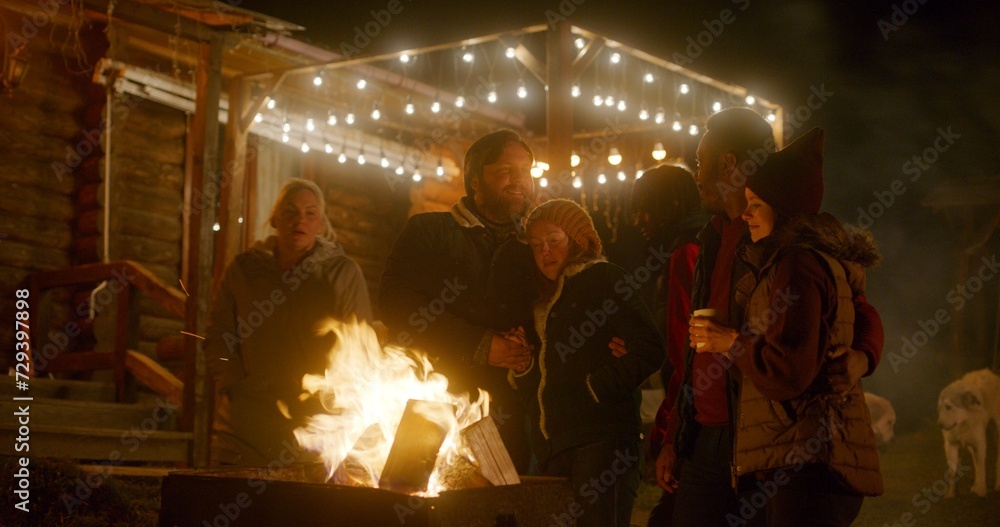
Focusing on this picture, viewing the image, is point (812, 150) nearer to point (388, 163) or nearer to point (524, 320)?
point (524, 320)

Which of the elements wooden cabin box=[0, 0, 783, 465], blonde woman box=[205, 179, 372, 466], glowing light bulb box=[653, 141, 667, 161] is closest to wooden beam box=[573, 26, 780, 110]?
wooden cabin box=[0, 0, 783, 465]

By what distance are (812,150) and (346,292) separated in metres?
2.99

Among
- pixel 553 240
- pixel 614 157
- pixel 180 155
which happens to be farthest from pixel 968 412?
pixel 180 155

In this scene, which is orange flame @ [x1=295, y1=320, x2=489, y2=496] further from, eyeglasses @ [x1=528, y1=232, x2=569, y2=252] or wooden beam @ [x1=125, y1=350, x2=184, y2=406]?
wooden beam @ [x1=125, y1=350, x2=184, y2=406]

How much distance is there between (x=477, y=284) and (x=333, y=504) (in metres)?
1.43

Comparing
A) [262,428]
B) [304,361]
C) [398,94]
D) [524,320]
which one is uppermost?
[398,94]

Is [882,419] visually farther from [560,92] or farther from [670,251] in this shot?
[670,251]

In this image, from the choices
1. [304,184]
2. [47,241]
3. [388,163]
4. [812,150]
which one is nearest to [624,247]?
[388,163]

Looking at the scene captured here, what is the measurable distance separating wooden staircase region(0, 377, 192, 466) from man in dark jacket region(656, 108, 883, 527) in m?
4.78

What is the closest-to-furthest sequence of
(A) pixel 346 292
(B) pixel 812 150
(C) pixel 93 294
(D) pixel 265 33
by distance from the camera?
(B) pixel 812 150 < (A) pixel 346 292 < (D) pixel 265 33 < (C) pixel 93 294

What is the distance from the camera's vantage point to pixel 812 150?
123 inches

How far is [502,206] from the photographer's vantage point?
4.45 metres

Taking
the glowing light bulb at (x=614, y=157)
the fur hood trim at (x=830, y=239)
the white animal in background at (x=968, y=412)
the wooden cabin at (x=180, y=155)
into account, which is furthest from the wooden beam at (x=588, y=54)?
the white animal in background at (x=968, y=412)

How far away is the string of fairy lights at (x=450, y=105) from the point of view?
1016cm
